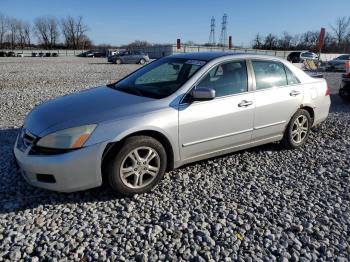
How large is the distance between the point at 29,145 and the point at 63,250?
122cm

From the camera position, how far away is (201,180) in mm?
4215

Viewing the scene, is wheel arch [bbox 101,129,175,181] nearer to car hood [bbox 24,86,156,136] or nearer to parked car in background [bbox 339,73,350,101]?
car hood [bbox 24,86,156,136]

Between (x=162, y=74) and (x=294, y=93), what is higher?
(x=162, y=74)

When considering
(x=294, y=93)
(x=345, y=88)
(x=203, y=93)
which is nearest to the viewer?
(x=203, y=93)

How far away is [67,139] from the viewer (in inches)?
132

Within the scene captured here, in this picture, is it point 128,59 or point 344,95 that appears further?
point 128,59

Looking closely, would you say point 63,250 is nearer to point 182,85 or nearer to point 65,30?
point 182,85

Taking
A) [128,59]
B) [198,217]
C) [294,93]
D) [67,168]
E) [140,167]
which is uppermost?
[128,59]

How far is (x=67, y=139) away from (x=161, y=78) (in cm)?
182

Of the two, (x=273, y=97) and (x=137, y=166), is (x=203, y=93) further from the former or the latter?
(x=273, y=97)

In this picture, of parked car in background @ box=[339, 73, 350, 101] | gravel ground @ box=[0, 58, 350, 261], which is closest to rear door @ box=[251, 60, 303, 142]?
gravel ground @ box=[0, 58, 350, 261]

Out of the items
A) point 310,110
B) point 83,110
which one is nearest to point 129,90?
point 83,110

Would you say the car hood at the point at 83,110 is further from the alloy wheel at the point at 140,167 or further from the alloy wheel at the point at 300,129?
the alloy wheel at the point at 300,129

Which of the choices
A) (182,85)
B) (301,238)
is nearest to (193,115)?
(182,85)
